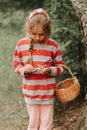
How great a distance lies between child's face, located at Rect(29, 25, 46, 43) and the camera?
4.82 m

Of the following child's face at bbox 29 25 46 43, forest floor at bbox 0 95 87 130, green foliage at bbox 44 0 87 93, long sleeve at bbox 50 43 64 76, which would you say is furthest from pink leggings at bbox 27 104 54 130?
green foliage at bbox 44 0 87 93

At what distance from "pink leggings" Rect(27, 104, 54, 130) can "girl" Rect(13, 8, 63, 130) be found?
2 centimetres

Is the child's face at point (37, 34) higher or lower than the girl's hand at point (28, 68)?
higher

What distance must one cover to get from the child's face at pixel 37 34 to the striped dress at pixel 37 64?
9 centimetres

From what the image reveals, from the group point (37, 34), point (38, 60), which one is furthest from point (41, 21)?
point (38, 60)

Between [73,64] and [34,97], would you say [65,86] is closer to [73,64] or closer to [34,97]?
[34,97]

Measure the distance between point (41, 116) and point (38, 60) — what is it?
28.2 inches

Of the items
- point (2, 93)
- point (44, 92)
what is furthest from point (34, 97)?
point (2, 93)

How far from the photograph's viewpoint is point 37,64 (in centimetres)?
496

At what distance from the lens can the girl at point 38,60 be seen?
4855 mm

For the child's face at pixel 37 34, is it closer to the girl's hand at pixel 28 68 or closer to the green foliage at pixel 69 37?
the girl's hand at pixel 28 68

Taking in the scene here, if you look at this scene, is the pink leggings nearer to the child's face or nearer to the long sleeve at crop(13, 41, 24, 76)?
the long sleeve at crop(13, 41, 24, 76)

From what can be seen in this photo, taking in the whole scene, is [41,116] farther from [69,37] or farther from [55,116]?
[69,37]

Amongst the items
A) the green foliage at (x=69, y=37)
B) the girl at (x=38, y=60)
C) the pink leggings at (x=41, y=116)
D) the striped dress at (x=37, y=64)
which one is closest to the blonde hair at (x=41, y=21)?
the girl at (x=38, y=60)
